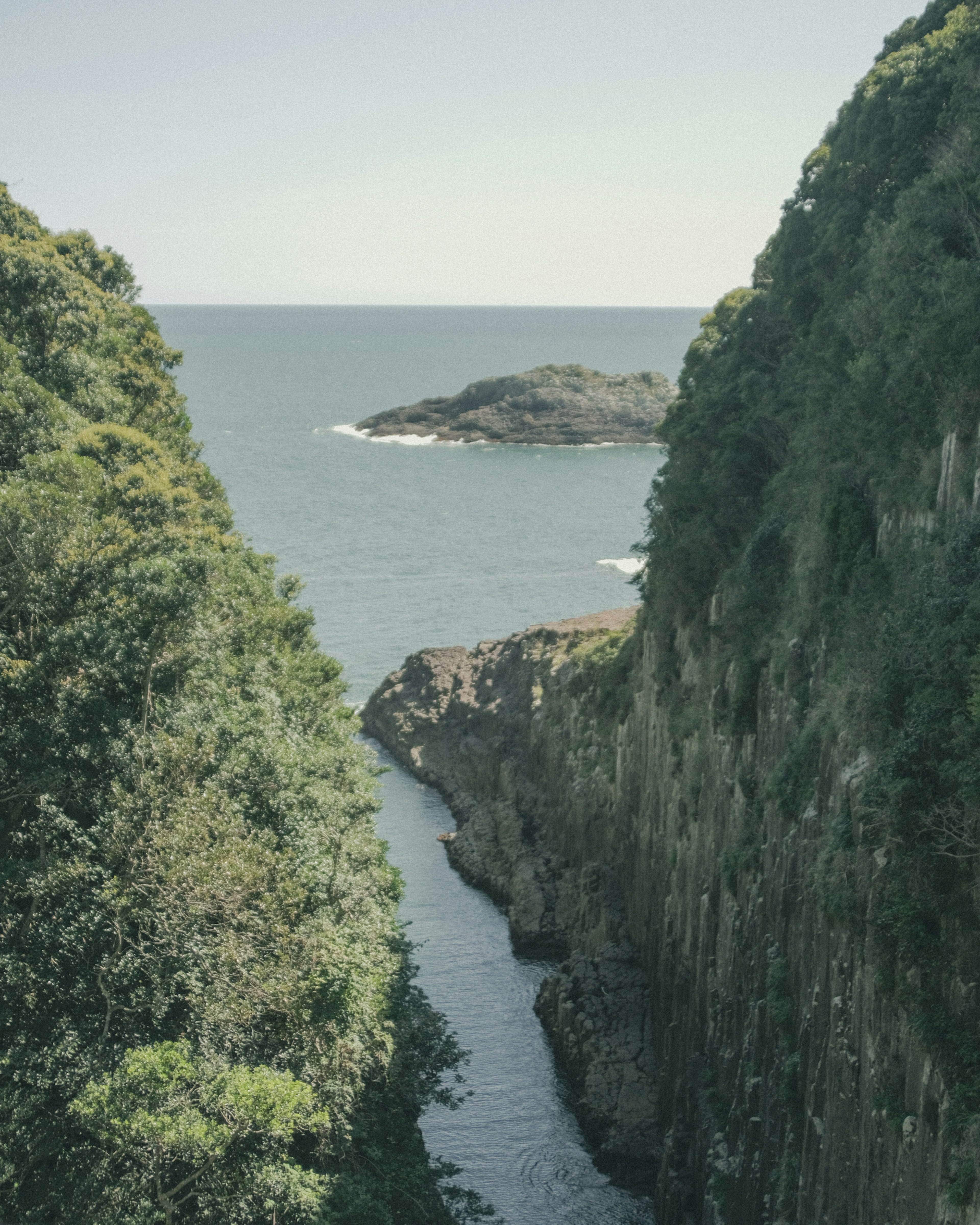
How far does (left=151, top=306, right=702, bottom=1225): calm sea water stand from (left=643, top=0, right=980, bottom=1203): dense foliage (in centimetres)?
1341

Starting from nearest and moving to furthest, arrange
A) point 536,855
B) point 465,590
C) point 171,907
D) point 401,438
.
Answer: point 171,907
point 536,855
point 465,590
point 401,438

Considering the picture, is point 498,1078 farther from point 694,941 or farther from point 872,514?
point 872,514

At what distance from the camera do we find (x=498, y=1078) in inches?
1790

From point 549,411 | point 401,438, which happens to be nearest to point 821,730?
point 549,411

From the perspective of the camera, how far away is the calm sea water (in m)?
41.8

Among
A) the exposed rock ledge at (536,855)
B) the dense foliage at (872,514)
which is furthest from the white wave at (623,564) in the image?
the dense foliage at (872,514)

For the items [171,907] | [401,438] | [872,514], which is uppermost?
[401,438]

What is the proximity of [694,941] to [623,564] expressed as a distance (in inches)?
3004

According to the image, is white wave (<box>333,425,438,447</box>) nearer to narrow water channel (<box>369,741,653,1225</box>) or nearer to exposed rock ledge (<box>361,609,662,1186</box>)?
exposed rock ledge (<box>361,609,662,1186</box>)

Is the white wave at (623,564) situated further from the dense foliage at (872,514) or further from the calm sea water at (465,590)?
the dense foliage at (872,514)

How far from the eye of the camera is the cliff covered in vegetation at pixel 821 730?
2245 cm

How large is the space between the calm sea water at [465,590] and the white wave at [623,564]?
0.59 meters

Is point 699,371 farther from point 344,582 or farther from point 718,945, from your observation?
point 344,582

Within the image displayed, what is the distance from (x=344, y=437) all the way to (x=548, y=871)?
135m
